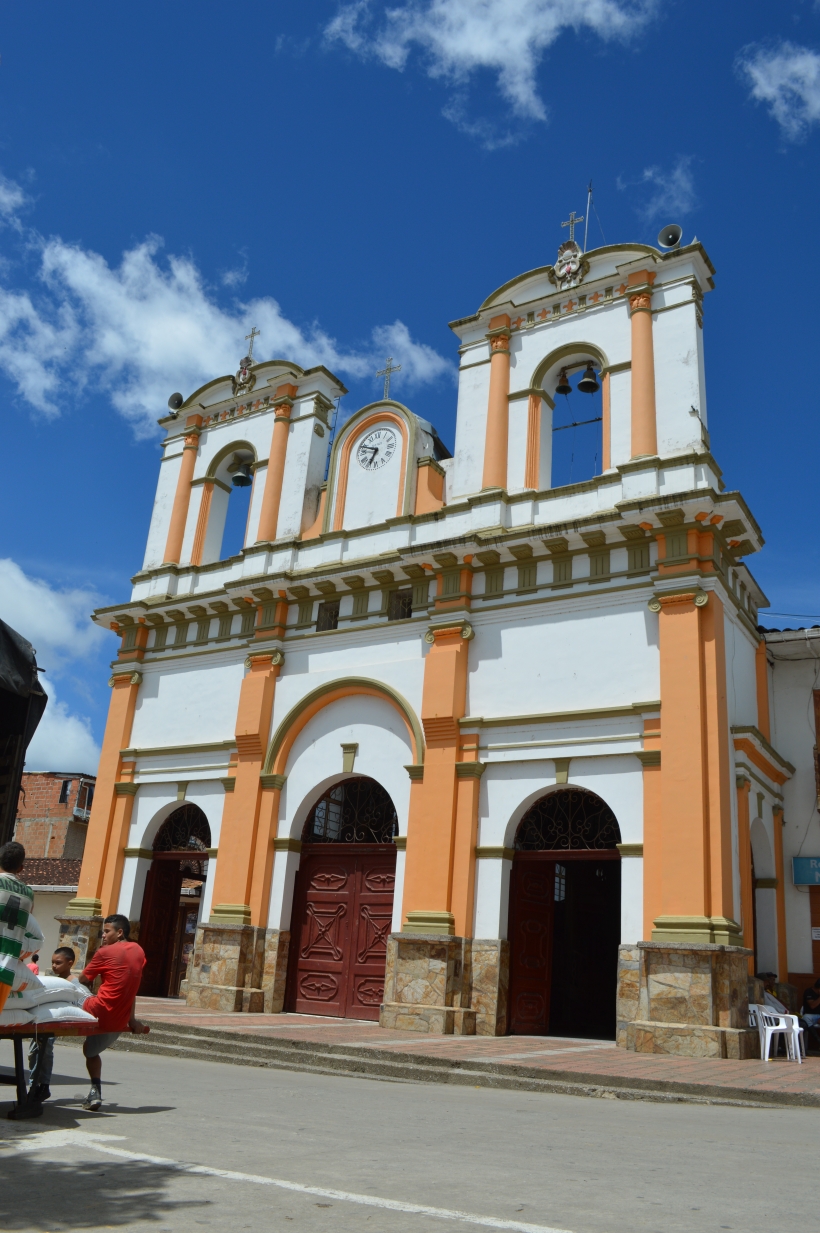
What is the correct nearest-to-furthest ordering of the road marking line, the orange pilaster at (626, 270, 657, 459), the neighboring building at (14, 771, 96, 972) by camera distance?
the road marking line → the orange pilaster at (626, 270, 657, 459) → the neighboring building at (14, 771, 96, 972)

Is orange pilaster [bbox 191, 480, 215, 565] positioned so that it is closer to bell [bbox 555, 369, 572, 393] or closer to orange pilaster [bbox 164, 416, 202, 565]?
orange pilaster [bbox 164, 416, 202, 565]

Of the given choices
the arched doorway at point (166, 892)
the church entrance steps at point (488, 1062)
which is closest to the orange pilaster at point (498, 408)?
the arched doorway at point (166, 892)

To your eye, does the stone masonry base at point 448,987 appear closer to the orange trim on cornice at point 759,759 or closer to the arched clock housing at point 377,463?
the orange trim on cornice at point 759,759

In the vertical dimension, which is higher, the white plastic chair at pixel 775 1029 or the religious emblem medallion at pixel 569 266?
the religious emblem medallion at pixel 569 266

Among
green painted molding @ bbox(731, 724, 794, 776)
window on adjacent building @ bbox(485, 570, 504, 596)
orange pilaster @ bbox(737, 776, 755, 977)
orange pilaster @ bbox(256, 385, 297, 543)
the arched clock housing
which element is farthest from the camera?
orange pilaster @ bbox(256, 385, 297, 543)

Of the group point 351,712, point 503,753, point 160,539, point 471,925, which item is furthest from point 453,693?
point 160,539

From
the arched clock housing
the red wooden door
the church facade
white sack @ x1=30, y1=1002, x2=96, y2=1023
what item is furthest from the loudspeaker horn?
white sack @ x1=30, y1=1002, x2=96, y2=1023

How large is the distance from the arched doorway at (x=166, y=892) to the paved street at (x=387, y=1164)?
1051cm

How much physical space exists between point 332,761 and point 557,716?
420cm

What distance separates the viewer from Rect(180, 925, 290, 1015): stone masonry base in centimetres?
1591

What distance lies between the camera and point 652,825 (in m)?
13.3

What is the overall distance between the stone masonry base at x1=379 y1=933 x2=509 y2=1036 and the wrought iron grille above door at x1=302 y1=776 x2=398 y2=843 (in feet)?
7.89

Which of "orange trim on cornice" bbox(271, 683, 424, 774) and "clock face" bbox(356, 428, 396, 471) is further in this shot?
"clock face" bbox(356, 428, 396, 471)

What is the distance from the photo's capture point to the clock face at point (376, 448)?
60.2 ft
